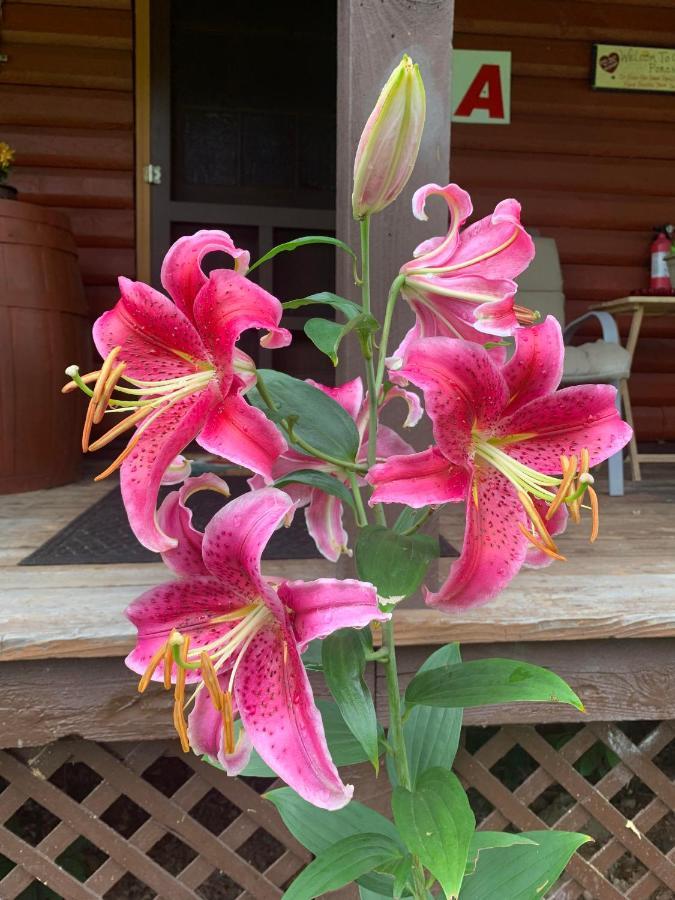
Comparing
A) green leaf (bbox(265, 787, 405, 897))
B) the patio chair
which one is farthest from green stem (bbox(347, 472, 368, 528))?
the patio chair

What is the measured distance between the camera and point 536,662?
1.13 meters

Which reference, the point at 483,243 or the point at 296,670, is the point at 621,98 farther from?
the point at 296,670

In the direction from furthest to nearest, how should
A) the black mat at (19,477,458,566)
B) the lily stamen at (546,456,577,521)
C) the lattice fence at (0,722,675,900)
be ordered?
the black mat at (19,477,458,566) < the lattice fence at (0,722,675,900) < the lily stamen at (546,456,577,521)

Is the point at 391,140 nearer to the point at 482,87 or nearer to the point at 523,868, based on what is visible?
the point at 523,868

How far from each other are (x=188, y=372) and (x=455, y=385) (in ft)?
0.57

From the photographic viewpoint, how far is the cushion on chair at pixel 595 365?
7.80ft

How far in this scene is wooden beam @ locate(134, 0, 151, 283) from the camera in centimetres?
303

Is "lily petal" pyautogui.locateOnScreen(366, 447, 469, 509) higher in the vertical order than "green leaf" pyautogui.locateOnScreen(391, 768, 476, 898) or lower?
higher

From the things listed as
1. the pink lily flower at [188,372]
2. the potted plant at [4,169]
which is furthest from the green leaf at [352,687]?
the potted plant at [4,169]

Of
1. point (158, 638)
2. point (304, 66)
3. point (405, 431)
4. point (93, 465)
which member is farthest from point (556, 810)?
point (304, 66)

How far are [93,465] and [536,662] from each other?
6.96 feet

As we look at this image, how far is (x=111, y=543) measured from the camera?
157 cm

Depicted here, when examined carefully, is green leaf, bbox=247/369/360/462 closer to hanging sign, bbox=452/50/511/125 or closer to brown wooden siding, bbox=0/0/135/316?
brown wooden siding, bbox=0/0/135/316

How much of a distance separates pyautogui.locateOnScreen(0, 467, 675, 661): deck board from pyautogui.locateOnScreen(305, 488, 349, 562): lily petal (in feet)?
1.55
